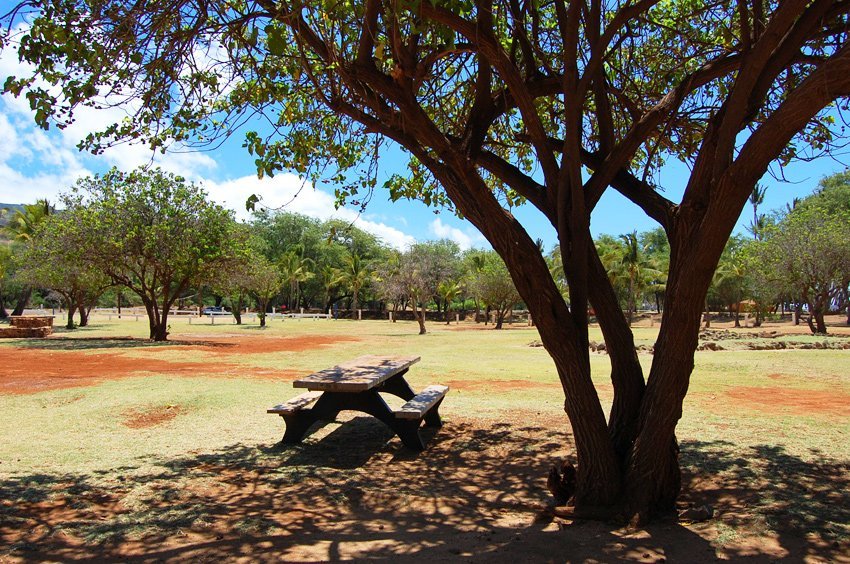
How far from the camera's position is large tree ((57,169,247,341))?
23.9 m

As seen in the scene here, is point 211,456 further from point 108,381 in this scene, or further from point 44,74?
point 108,381

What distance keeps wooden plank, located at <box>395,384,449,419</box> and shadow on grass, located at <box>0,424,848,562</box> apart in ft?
1.68

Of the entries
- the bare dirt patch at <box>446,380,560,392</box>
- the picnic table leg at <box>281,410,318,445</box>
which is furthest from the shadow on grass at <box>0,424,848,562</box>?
the bare dirt patch at <box>446,380,560,392</box>

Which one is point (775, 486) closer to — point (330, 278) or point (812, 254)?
point (812, 254)

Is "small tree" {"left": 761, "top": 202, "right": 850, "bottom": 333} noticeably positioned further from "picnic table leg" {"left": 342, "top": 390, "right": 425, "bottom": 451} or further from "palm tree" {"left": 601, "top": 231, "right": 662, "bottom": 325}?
"picnic table leg" {"left": 342, "top": 390, "right": 425, "bottom": 451}

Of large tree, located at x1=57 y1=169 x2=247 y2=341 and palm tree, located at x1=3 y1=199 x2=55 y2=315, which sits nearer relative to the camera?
large tree, located at x1=57 y1=169 x2=247 y2=341

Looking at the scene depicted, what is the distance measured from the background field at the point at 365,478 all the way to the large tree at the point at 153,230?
13.4 metres

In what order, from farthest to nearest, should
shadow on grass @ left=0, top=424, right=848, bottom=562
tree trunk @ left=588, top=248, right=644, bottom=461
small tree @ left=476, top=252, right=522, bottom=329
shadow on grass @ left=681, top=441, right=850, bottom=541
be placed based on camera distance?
1. small tree @ left=476, top=252, right=522, bottom=329
2. tree trunk @ left=588, top=248, right=644, bottom=461
3. shadow on grass @ left=681, top=441, right=850, bottom=541
4. shadow on grass @ left=0, top=424, right=848, bottom=562

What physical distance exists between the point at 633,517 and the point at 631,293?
158 ft

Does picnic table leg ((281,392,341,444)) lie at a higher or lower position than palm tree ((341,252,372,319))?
lower

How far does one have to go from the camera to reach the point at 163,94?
22.8 ft

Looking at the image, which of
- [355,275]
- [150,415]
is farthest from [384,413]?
[355,275]

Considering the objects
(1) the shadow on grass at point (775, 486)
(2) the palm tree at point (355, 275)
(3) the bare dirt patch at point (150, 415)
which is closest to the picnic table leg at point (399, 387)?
(3) the bare dirt patch at point (150, 415)

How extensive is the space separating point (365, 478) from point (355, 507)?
2.83 ft
